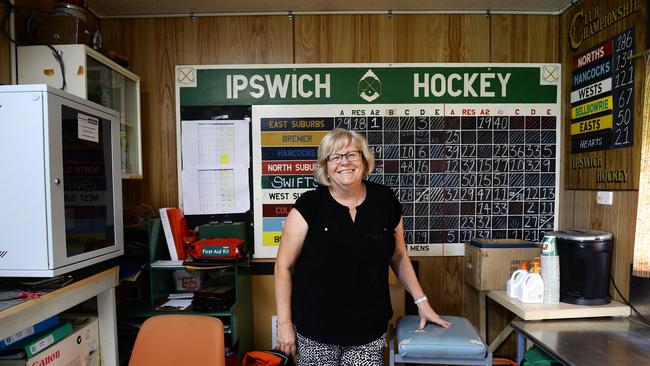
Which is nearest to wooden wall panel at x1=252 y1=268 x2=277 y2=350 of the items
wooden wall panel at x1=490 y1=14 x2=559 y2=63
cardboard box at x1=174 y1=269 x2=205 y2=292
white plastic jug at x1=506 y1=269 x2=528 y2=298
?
cardboard box at x1=174 y1=269 x2=205 y2=292

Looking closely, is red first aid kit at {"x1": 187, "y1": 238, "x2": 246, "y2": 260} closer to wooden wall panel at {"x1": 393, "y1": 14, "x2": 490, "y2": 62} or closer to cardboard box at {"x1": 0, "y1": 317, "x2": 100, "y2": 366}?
cardboard box at {"x1": 0, "y1": 317, "x2": 100, "y2": 366}

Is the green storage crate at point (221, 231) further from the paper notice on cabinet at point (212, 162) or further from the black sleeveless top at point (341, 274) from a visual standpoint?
the black sleeveless top at point (341, 274)

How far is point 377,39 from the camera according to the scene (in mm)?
2387

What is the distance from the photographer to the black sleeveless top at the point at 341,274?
145cm

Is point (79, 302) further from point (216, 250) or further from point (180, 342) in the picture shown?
point (216, 250)

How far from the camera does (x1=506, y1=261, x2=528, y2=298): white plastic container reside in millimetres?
1854

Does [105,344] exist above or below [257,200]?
below

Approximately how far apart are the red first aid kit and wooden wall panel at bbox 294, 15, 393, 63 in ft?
4.24

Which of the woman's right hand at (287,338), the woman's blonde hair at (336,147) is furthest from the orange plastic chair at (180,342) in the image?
the woman's blonde hair at (336,147)

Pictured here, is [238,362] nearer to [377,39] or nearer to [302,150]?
[302,150]

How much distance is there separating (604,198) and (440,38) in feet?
4.55

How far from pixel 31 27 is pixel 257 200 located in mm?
1478

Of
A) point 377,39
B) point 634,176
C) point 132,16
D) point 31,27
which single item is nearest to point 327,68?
point 377,39

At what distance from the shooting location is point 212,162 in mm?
2354
